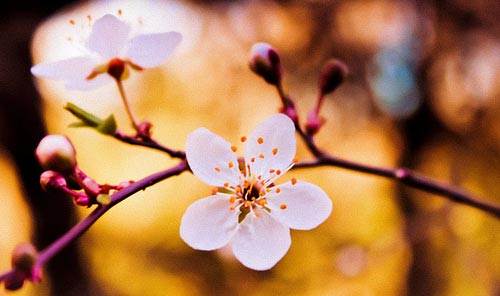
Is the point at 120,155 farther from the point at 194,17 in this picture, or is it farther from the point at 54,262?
the point at 54,262

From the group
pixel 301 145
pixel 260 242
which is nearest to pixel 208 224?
pixel 260 242

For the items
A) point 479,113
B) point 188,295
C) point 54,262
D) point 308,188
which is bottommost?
point 188,295

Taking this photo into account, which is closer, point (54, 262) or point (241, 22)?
point (54, 262)

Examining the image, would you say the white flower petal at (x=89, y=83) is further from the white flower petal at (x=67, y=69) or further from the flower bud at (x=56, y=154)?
the flower bud at (x=56, y=154)

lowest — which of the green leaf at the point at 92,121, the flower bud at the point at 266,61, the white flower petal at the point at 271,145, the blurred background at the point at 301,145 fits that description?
the blurred background at the point at 301,145

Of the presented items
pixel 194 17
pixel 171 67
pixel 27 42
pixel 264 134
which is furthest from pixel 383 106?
pixel 264 134

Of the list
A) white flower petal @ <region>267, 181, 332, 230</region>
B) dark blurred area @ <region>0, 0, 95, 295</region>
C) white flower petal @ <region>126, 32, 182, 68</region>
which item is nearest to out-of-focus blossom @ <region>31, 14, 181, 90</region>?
white flower petal @ <region>126, 32, 182, 68</region>

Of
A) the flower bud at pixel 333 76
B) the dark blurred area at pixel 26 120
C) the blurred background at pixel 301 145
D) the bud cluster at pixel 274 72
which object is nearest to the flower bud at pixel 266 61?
the bud cluster at pixel 274 72
